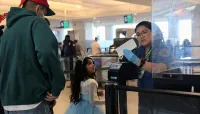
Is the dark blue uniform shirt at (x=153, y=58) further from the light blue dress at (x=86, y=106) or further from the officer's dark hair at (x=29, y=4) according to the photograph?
the light blue dress at (x=86, y=106)

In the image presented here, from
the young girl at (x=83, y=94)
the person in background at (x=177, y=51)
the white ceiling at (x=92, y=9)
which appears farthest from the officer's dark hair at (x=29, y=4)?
the white ceiling at (x=92, y=9)

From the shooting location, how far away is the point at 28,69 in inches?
62.2

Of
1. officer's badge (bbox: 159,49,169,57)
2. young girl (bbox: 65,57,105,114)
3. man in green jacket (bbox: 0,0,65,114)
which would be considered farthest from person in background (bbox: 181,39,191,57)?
young girl (bbox: 65,57,105,114)

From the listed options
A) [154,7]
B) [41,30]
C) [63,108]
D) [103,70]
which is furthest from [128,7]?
[41,30]

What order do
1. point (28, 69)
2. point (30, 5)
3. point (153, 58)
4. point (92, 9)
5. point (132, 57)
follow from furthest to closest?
point (92, 9), point (153, 58), point (132, 57), point (30, 5), point (28, 69)

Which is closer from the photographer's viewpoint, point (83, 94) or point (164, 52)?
point (164, 52)

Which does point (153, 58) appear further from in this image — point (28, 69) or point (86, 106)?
point (86, 106)

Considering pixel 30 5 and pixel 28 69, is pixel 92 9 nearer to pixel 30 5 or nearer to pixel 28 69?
pixel 30 5

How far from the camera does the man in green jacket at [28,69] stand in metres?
1.56

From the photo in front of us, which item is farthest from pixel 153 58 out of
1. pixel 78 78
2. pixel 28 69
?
pixel 78 78

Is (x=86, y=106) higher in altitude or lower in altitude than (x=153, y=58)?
lower

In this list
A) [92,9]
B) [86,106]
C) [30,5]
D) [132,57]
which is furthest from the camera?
[92,9]

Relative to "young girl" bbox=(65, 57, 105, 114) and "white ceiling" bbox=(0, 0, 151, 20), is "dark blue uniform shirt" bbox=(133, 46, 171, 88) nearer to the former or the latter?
"young girl" bbox=(65, 57, 105, 114)

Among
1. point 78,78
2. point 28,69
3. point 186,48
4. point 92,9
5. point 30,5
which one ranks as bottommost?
point 78,78
